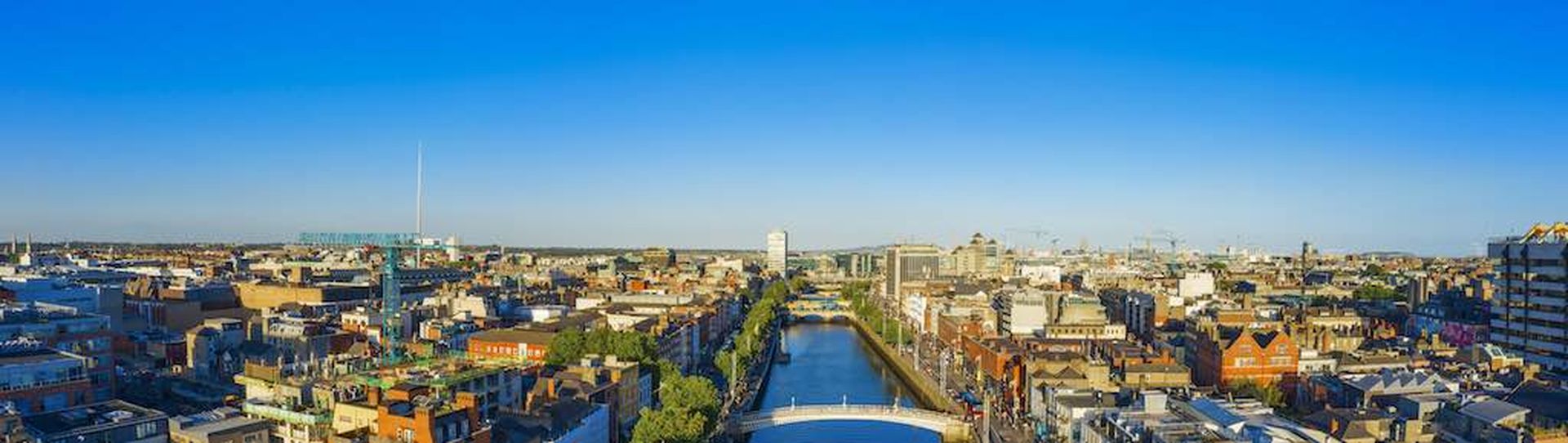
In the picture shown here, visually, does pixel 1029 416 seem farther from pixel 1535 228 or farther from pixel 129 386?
pixel 129 386

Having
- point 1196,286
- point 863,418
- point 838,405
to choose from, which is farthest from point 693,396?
point 1196,286

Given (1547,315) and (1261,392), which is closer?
(1261,392)

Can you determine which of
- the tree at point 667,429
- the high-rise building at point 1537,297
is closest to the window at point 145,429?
the tree at point 667,429

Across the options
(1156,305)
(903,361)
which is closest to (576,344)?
(903,361)

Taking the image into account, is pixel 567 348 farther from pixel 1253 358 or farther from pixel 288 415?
pixel 1253 358

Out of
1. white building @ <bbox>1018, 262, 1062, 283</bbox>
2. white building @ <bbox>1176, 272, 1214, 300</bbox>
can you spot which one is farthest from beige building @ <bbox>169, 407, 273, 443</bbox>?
white building @ <bbox>1018, 262, 1062, 283</bbox>

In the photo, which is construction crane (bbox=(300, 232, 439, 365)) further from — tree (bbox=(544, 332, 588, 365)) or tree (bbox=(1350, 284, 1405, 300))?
tree (bbox=(1350, 284, 1405, 300))

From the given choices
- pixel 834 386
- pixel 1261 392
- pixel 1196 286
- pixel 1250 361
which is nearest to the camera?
pixel 1261 392

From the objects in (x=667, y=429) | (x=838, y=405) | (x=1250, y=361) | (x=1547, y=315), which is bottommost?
(x=838, y=405)

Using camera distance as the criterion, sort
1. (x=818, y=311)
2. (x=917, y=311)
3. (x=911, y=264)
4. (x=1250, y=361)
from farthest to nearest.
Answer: (x=911, y=264) < (x=818, y=311) < (x=917, y=311) < (x=1250, y=361)
